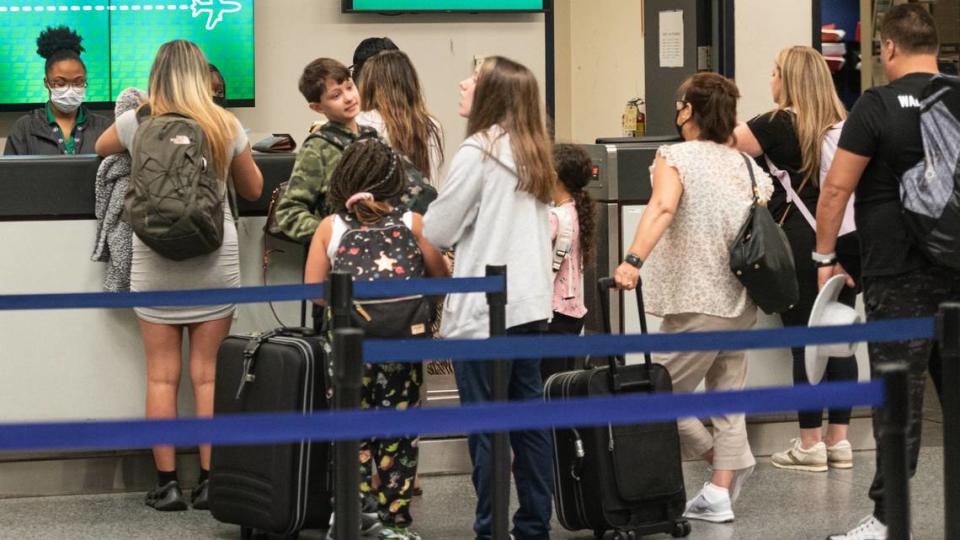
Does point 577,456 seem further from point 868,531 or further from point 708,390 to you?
point 868,531

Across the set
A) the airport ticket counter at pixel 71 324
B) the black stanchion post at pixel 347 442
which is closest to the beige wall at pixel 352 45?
the airport ticket counter at pixel 71 324

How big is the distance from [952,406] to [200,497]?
9.79ft

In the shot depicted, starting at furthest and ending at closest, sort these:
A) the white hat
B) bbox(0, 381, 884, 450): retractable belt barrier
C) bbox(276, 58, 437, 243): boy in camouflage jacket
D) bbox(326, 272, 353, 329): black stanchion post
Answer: bbox(276, 58, 437, 243): boy in camouflage jacket < the white hat < bbox(326, 272, 353, 329): black stanchion post < bbox(0, 381, 884, 450): retractable belt barrier

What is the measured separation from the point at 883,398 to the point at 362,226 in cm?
216

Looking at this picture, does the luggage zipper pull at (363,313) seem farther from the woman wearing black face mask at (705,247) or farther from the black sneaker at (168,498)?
the black sneaker at (168,498)

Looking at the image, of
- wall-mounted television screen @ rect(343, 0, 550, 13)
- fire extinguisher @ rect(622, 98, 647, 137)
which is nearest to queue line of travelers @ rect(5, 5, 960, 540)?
wall-mounted television screen @ rect(343, 0, 550, 13)

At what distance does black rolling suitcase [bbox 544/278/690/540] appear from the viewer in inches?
172

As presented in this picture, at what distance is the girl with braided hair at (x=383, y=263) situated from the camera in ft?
14.2

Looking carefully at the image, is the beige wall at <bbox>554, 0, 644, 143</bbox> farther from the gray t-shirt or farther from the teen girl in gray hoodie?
the teen girl in gray hoodie

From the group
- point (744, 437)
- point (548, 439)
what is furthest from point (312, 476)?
point (744, 437)

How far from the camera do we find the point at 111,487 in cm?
530

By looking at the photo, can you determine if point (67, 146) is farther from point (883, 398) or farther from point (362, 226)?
point (883, 398)

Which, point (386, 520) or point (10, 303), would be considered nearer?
point (10, 303)

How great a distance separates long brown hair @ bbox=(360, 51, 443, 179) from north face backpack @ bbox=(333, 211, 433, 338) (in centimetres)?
69
